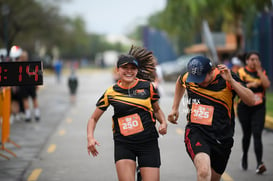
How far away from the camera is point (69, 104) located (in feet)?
76.7

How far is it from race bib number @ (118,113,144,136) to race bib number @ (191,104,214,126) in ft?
1.96

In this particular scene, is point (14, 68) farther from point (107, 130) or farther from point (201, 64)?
point (107, 130)

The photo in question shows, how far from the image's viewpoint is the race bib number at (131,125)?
18.4 feet

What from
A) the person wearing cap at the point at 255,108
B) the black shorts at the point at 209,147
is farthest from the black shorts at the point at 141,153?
the person wearing cap at the point at 255,108

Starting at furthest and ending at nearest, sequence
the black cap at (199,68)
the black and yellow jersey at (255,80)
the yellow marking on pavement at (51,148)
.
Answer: the yellow marking on pavement at (51,148), the black and yellow jersey at (255,80), the black cap at (199,68)

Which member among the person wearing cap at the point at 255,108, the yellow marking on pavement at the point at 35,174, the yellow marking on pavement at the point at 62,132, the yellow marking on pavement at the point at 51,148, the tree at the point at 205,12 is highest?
the tree at the point at 205,12

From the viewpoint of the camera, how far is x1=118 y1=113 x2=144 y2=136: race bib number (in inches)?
221

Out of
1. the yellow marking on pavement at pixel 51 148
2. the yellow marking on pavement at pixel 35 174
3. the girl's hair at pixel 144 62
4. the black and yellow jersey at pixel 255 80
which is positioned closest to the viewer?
the girl's hair at pixel 144 62

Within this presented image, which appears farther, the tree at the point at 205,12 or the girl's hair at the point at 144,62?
the tree at the point at 205,12

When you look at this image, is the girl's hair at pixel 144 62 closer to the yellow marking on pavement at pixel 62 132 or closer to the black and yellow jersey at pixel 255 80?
the black and yellow jersey at pixel 255 80

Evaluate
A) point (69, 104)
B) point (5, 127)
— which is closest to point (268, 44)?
point (69, 104)

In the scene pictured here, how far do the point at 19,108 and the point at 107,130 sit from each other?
11.6 feet

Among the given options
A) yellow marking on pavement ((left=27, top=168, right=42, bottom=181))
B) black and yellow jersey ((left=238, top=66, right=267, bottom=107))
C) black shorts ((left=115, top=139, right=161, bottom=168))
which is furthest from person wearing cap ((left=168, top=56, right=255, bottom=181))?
yellow marking on pavement ((left=27, top=168, right=42, bottom=181))

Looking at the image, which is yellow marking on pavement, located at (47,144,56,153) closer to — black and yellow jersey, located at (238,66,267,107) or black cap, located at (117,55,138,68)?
black and yellow jersey, located at (238,66,267,107)
